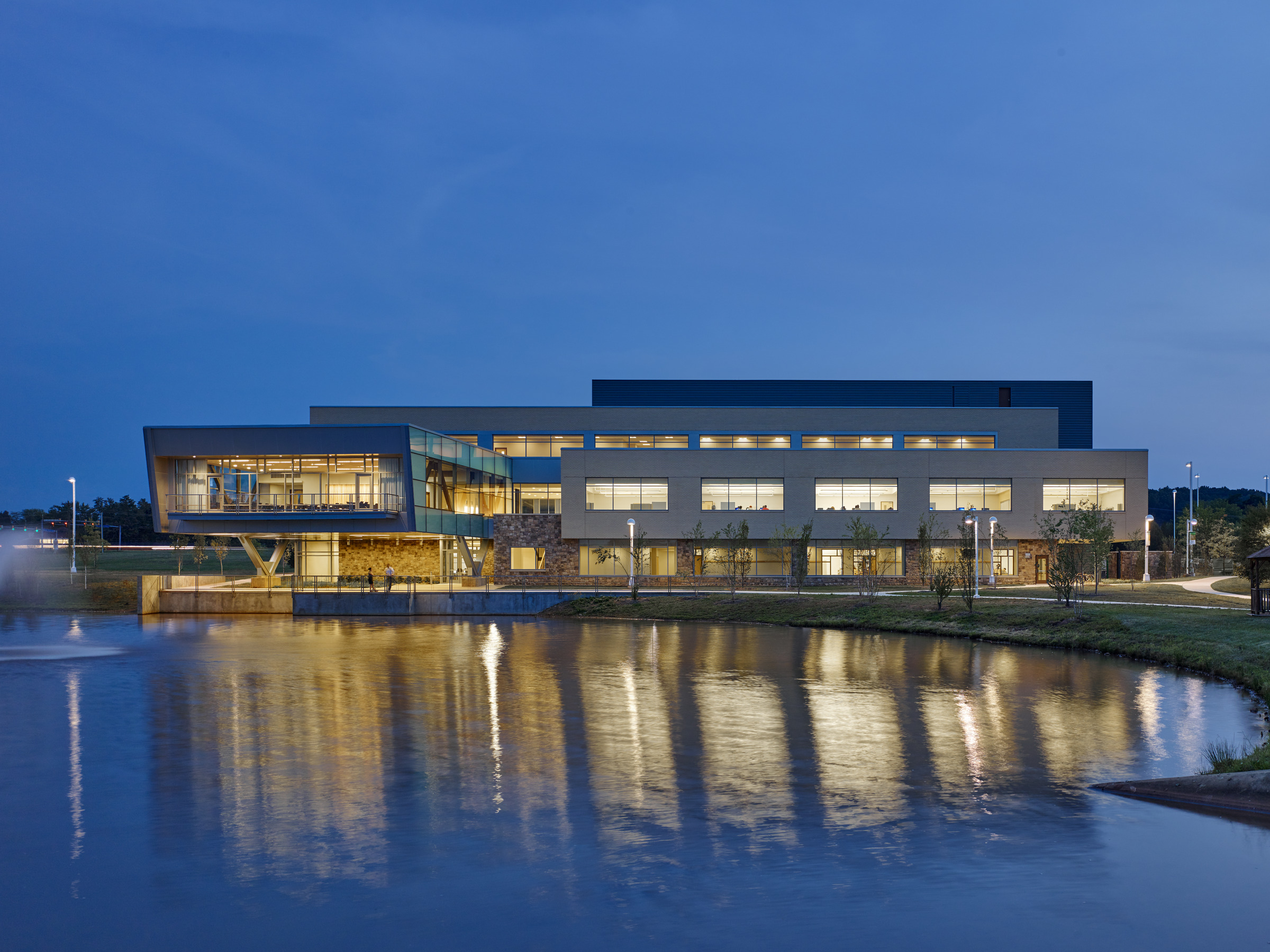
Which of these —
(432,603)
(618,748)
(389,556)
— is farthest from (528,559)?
(618,748)

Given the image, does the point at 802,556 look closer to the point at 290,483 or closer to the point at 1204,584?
the point at 1204,584

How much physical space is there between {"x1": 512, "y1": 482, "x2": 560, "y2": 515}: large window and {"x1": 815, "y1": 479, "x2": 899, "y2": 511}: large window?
21631mm

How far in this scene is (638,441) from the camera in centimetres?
7175

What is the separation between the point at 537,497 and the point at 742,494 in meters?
18.7

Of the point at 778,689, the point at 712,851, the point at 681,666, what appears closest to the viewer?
the point at 712,851

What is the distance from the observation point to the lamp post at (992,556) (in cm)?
5797

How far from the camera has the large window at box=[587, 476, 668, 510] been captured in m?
62.6

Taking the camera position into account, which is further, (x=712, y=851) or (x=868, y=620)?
(x=868, y=620)

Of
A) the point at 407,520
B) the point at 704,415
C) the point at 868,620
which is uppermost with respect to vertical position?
the point at 704,415

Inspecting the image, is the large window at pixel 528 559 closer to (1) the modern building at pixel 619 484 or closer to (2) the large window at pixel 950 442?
(1) the modern building at pixel 619 484

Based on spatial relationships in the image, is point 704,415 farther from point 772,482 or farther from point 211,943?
point 211,943

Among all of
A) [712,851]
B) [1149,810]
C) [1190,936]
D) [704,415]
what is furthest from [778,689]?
[704,415]

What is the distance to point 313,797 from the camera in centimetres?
1227

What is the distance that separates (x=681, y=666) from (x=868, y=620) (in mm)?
15187
